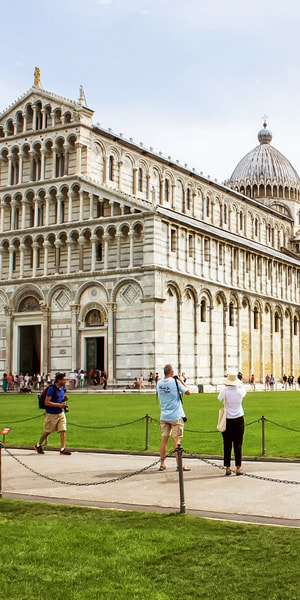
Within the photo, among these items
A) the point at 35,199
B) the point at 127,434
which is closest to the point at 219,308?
the point at 35,199

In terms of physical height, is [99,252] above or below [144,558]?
above

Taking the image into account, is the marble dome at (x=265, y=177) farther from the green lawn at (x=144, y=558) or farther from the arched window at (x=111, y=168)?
the green lawn at (x=144, y=558)

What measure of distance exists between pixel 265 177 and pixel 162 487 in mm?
74995

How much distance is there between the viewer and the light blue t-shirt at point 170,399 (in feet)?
45.8

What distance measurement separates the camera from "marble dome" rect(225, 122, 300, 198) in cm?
8344

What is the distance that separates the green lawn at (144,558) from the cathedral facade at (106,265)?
126 ft

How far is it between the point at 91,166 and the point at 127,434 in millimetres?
36317

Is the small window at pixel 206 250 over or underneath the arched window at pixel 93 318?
over

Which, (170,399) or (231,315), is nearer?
(170,399)

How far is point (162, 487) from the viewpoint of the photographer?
1215cm

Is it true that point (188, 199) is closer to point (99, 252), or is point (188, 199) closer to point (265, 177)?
point (99, 252)

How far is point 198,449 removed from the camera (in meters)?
16.6

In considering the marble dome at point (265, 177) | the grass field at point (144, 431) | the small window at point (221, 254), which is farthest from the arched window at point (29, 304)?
the marble dome at point (265, 177)

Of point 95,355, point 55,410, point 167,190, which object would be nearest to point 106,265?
point 95,355
